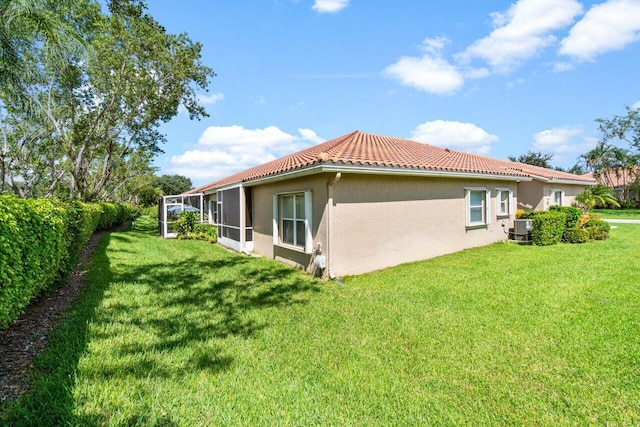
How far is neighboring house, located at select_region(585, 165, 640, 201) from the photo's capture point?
4159 centimetres

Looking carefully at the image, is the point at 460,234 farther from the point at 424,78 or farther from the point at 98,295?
the point at 98,295

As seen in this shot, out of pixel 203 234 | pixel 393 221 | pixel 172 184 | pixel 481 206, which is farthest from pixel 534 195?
pixel 172 184

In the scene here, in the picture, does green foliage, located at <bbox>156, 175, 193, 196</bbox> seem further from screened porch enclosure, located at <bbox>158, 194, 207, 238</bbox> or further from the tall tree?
the tall tree

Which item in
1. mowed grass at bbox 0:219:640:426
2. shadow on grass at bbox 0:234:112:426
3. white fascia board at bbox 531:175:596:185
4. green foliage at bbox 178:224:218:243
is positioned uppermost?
white fascia board at bbox 531:175:596:185

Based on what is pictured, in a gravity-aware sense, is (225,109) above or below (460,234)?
above

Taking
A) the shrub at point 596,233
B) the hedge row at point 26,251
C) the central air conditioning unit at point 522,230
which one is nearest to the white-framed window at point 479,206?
the central air conditioning unit at point 522,230

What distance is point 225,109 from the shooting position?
53.0 feet

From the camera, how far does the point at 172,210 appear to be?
23016 mm

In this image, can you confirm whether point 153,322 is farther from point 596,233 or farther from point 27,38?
point 596,233

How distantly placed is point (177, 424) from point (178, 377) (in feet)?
2.80

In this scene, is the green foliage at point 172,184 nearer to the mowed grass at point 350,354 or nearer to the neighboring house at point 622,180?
the mowed grass at point 350,354

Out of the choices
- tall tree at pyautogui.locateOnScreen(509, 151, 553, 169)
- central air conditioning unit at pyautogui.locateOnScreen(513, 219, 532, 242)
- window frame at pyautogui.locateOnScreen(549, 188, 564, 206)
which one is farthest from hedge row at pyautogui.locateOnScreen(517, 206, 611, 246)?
tall tree at pyautogui.locateOnScreen(509, 151, 553, 169)

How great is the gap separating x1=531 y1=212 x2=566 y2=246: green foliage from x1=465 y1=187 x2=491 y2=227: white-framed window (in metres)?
2.03

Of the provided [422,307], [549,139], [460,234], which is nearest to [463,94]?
[460,234]
